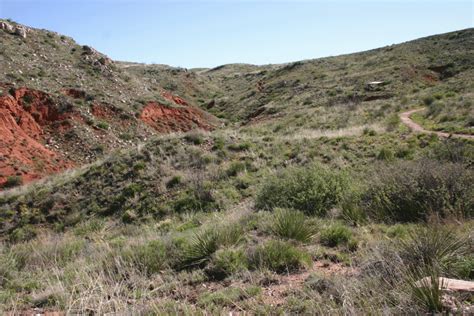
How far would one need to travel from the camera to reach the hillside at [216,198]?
4.57 metres

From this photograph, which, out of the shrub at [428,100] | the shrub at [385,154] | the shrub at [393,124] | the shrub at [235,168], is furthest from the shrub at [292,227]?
the shrub at [428,100]

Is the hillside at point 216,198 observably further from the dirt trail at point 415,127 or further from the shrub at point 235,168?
the dirt trail at point 415,127

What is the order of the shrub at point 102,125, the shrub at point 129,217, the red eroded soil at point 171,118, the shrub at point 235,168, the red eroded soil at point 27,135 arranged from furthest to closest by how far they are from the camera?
the red eroded soil at point 171,118
the shrub at point 102,125
the red eroded soil at point 27,135
the shrub at point 235,168
the shrub at point 129,217

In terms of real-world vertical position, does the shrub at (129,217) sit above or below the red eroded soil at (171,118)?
below

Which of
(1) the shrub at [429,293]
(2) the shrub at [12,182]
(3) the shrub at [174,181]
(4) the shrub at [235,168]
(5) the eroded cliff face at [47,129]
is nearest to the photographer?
(1) the shrub at [429,293]

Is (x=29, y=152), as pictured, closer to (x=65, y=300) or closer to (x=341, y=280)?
(x=65, y=300)

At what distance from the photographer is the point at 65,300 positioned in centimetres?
493

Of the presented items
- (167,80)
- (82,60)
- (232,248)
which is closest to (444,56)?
(167,80)

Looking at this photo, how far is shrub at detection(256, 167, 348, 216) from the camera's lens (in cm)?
892

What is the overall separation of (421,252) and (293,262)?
1.83 m

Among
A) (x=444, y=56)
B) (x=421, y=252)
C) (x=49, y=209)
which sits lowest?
(x=49, y=209)

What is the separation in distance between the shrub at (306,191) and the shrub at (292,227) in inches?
67.2

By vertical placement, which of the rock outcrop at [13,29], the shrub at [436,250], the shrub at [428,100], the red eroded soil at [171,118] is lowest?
the shrub at [436,250]

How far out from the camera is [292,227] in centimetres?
671
